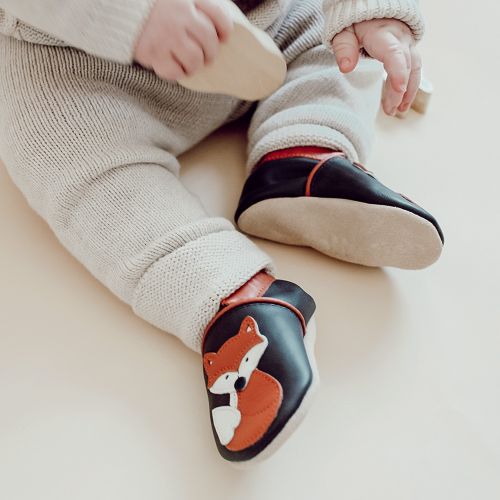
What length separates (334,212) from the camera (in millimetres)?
507

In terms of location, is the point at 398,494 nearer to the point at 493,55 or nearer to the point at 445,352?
the point at 445,352

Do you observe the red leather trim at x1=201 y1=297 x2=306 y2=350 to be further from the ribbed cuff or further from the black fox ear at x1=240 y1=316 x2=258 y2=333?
the ribbed cuff

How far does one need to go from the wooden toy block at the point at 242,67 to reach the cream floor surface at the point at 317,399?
0.14 metres

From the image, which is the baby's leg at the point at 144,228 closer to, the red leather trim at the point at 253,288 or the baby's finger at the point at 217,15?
the red leather trim at the point at 253,288

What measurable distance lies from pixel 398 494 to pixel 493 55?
607 millimetres

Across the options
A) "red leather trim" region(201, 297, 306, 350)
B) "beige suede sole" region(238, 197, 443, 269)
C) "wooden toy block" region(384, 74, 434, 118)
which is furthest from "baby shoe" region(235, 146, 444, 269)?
"wooden toy block" region(384, 74, 434, 118)

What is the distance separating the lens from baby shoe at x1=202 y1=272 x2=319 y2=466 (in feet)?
1.24

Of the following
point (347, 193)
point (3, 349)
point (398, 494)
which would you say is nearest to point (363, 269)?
point (347, 193)

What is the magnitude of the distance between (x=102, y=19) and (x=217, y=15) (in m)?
0.08

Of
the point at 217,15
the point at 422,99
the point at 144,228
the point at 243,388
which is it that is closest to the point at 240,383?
the point at 243,388

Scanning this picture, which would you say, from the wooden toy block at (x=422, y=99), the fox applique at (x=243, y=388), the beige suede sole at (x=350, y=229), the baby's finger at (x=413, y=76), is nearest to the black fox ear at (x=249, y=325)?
the fox applique at (x=243, y=388)

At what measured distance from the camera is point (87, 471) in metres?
0.41

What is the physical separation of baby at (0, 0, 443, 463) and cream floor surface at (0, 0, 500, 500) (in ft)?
0.11

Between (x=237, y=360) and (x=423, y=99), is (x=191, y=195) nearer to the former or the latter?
(x=237, y=360)
